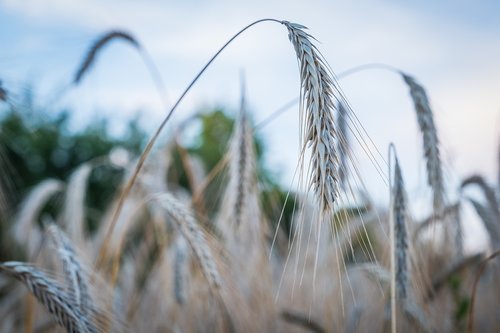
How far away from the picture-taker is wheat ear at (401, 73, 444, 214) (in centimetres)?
173

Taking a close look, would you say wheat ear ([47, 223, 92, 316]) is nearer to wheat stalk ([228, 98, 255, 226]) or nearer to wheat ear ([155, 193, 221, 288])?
wheat ear ([155, 193, 221, 288])

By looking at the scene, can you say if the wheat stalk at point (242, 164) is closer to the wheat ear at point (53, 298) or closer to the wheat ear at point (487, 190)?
the wheat ear at point (53, 298)

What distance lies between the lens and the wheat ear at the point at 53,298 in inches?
55.9

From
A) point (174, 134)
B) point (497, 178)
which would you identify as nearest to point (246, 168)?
point (174, 134)

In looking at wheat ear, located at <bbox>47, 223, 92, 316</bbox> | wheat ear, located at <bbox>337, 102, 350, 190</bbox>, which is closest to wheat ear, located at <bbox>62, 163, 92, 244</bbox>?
wheat ear, located at <bbox>47, 223, 92, 316</bbox>

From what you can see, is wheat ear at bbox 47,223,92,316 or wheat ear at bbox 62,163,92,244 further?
wheat ear at bbox 62,163,92,244

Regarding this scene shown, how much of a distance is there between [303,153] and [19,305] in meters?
2.75

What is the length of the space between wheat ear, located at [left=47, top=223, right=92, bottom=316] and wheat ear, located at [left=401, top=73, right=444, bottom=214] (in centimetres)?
126

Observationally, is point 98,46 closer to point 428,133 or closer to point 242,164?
point 242,164

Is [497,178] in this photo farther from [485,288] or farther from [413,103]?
[485,288]

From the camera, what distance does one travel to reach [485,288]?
3.44 m

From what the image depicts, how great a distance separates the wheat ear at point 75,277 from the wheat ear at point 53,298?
0.13 ft

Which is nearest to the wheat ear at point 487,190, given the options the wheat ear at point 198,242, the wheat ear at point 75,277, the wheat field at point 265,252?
the wheat field at point 265,252

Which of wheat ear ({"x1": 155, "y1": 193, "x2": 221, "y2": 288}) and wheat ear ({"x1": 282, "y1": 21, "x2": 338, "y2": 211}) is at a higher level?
wheat ear ({"x1": 282, "y1": 21, "x2": 338, "y2": 211})
